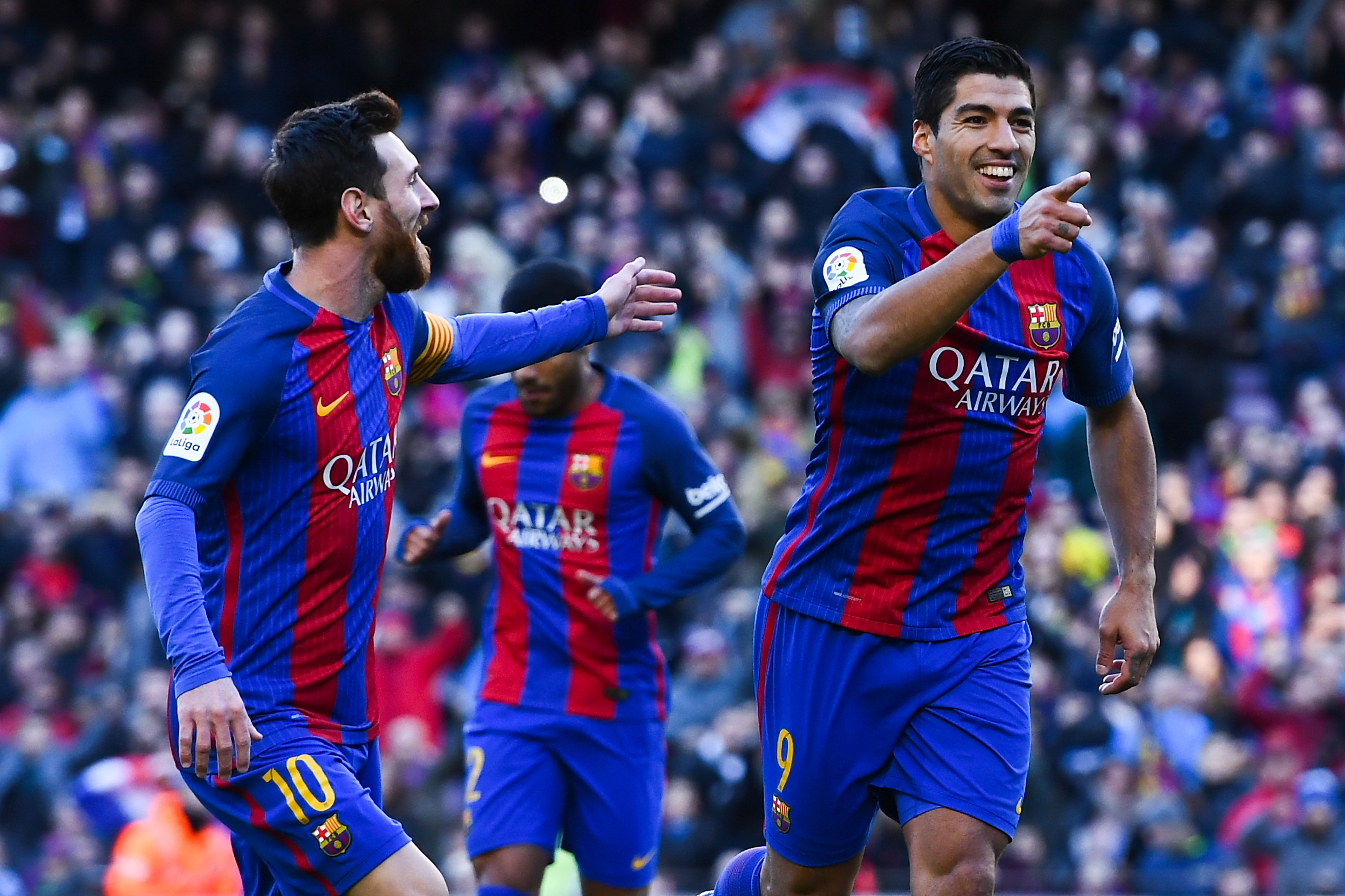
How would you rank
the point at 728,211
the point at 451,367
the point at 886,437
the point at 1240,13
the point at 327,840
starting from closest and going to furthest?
the point at 327,840 < the point at 886,437 < the point at 451,367 < the point at 728,211 < the point at 1240,13

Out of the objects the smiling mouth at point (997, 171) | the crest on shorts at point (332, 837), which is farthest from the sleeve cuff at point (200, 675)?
the smiling mouth at point (997, 171)

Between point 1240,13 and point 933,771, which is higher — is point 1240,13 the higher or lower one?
the higher one

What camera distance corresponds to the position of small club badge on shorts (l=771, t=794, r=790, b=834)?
16.3 ft

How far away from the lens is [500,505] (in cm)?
665

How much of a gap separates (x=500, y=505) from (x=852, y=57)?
30.5 ft

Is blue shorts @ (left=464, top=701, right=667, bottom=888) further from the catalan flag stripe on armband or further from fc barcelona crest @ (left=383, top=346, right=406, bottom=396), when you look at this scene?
fc barcelona crest @ (left=383, top=346, right=406, bottom=396)

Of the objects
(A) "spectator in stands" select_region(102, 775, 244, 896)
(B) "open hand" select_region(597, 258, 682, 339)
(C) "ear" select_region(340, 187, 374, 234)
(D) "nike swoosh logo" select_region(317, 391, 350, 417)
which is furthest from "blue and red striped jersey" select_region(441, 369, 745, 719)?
(A) "spectator in stands" select_region(102, 775, 244, 896)

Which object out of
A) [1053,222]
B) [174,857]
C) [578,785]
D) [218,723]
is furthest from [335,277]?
[174,857]

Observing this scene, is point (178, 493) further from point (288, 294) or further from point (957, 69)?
point (957, 69)

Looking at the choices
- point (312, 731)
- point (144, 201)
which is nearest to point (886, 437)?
point (312, 731)

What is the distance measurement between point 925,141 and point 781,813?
6.29ft

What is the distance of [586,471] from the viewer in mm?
6605

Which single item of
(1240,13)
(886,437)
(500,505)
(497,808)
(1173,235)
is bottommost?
(497,808)

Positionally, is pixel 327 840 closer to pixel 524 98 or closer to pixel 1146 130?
pixel 1146 130
